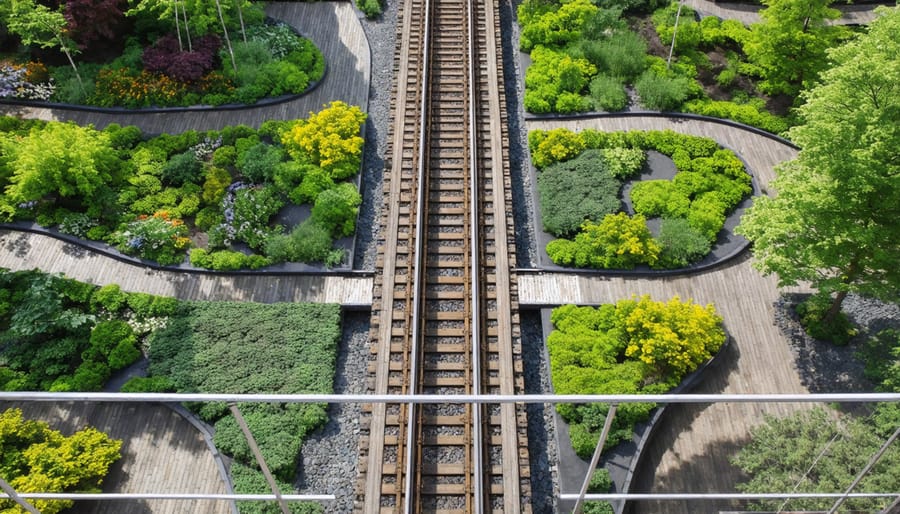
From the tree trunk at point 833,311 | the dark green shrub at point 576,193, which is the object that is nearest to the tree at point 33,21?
the dark green shrub at point 576,193

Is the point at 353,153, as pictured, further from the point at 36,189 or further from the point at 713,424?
the point at 713,424

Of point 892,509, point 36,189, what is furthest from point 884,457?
point 36,189

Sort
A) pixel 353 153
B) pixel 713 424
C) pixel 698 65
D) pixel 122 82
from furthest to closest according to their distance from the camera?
pixel 698 65, pixel 122 82, pixel 353 153, pixel 713 424

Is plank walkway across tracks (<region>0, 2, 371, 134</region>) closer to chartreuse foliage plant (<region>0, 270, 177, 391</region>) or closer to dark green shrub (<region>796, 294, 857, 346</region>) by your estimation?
chartreuse foliage plant (<region>0, 270, 177, 391</region>)

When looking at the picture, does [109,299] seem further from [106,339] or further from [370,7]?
[370,7]

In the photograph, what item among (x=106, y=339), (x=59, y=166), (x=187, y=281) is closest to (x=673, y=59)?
(x=187, y=281)
